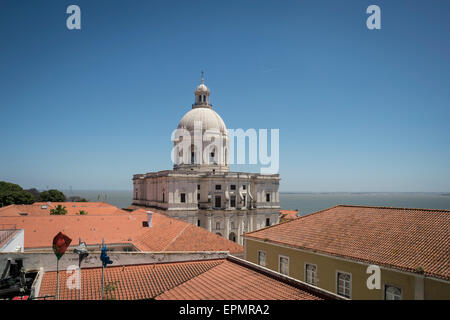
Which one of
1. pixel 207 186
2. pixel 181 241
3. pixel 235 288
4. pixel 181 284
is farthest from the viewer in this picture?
pixel 207 186

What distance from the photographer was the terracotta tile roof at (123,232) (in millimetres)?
24328

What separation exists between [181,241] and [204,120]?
123 feet

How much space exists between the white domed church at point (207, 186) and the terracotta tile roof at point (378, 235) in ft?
107

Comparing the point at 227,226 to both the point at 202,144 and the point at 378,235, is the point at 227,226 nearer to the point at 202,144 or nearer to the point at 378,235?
the point at 202,144

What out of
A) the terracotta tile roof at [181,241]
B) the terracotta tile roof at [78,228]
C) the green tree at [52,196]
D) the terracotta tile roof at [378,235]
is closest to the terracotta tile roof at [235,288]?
the terracotta tile roof at [378,235]

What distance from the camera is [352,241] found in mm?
14953

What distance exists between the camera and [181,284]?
1270 centimetres

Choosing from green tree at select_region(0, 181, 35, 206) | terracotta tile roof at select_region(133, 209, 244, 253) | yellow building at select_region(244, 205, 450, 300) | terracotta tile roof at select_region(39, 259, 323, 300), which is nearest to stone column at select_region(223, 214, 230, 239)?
terracotta tile roof at select_region(133, 209, 244, 253)

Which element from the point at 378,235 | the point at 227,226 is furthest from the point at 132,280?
the point at 227,226

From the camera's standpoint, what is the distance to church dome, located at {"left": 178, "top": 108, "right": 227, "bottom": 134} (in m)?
59.0
